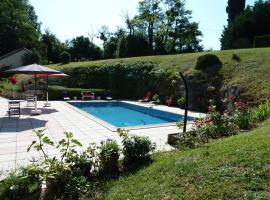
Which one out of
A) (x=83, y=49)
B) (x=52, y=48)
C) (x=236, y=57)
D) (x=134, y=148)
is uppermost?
(x=52, y=48)

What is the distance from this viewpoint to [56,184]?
15.0 ft

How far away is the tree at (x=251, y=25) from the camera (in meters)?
28.6

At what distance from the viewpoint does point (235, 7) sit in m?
33.9

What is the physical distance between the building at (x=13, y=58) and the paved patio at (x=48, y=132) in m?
25.6

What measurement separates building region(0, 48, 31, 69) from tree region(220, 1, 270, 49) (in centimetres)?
2632

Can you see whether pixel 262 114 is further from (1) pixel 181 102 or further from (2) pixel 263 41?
(2) pixel 263 41

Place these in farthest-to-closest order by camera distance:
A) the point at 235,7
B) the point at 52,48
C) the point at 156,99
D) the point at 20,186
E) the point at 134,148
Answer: the point at 52,48
the point at 235,7
the point at 156,99
the point at 134,148
the point at 20,186

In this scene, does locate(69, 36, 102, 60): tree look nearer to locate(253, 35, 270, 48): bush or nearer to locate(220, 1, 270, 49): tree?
locate(220, 1, 270, 49): tree

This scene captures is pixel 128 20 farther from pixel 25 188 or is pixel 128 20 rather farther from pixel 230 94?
pixel 25 188

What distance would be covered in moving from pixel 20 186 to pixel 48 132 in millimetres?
5628

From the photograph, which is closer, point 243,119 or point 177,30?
point 243,119

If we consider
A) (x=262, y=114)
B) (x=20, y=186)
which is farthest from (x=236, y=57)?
(x=20, y=186)

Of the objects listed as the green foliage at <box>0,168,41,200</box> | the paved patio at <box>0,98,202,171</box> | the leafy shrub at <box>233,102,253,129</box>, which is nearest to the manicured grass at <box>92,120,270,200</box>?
the green foliage at <box>0,168,41,200</box>

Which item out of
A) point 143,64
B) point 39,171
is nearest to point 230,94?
point 143,64
